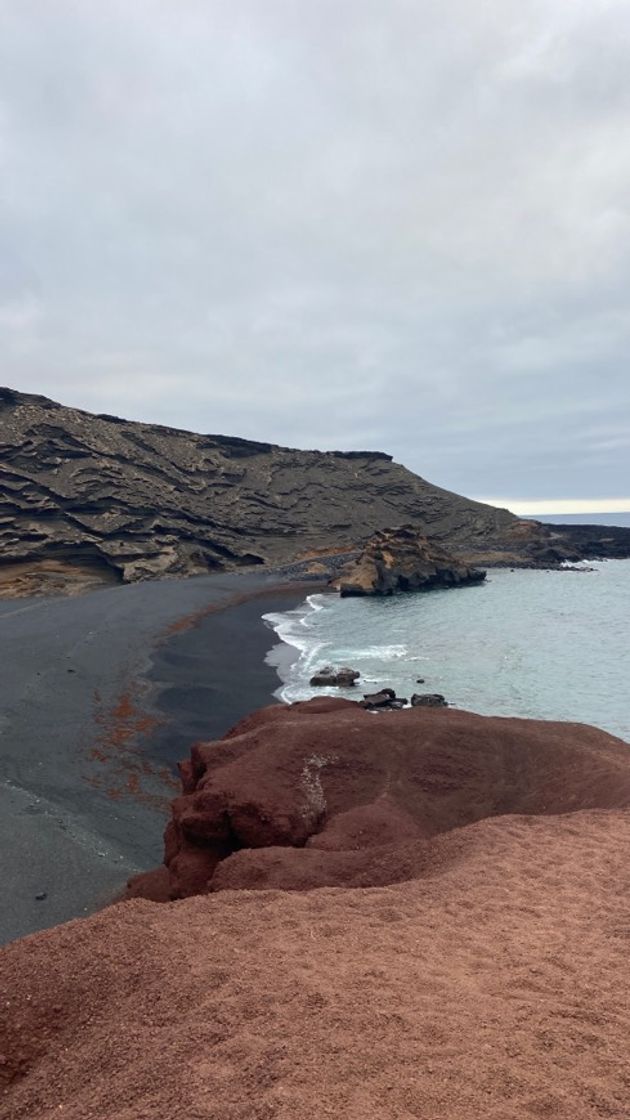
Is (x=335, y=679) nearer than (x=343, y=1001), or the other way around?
(x=343, y=1001)

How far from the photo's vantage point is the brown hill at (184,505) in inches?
2165

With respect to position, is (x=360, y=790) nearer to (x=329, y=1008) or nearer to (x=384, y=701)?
(x=329, y=1008)

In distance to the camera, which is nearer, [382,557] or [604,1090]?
[604,1090]

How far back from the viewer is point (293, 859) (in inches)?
262

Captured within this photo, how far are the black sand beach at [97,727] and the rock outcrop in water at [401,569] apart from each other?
1788 centimetres

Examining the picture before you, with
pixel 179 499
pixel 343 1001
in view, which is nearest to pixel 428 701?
pixel 343 1001

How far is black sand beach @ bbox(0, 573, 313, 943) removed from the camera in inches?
368

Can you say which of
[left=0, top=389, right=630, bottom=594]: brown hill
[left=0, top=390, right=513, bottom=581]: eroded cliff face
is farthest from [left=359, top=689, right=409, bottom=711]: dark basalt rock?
[left=0, top=390, right=513, bottom=581]: eroded cliff face

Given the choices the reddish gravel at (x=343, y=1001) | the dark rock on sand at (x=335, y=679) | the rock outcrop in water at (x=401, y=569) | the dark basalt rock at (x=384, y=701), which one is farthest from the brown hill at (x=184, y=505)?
the reddish gravel at (x=343, y=1001)

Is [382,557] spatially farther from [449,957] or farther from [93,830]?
[449,957]

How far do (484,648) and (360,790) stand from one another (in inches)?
874

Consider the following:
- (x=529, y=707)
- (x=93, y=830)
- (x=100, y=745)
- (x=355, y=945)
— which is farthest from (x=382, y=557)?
(x=355, y=945)

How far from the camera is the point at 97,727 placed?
1630 cm

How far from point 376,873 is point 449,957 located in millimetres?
1932
